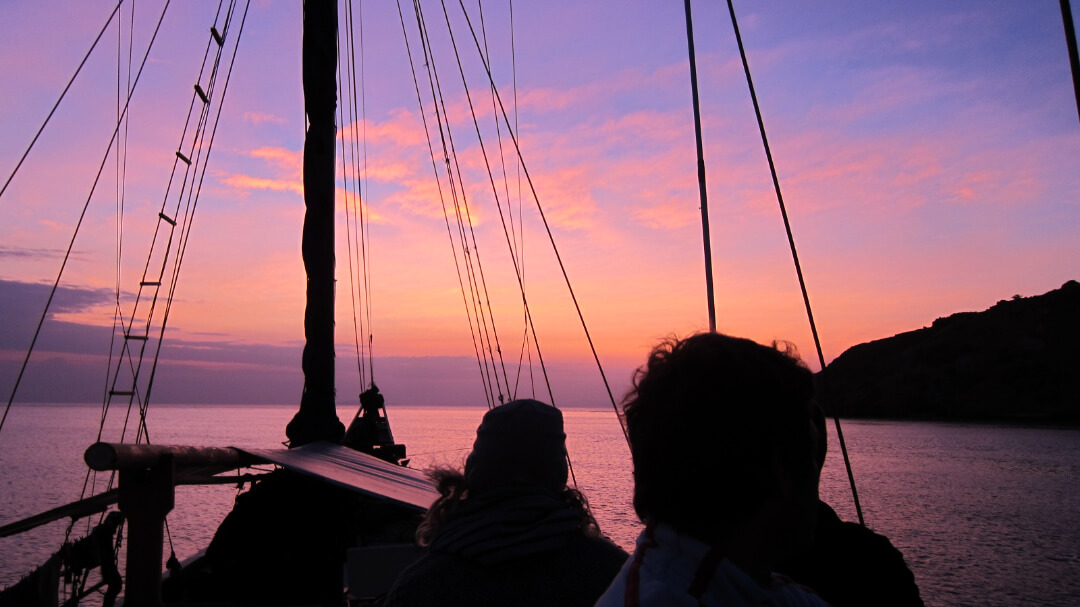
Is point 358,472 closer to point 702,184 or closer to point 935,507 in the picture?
point 702,184

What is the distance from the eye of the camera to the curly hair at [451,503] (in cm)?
252

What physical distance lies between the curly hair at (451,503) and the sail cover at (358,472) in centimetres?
298

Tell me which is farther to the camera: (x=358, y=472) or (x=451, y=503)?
(x=358, y=472)

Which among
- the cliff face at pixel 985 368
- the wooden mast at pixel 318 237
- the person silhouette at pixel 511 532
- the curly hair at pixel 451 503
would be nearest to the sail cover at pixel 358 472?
the wooden mast at pixel 318 237

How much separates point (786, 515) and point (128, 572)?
3.88 meters

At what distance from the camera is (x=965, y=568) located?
23516 mm

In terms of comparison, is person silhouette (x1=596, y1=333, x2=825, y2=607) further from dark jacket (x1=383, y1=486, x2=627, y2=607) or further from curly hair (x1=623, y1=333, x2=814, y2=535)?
dark jacket (x1=383, y1=486, x2=627, y2=607)

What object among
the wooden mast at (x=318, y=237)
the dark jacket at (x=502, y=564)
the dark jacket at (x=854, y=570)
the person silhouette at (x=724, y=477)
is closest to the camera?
the person silhouette at (x=724, y=477)

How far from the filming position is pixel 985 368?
341 feet

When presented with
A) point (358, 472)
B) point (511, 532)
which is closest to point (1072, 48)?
point (511, 532)

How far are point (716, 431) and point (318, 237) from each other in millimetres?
8358

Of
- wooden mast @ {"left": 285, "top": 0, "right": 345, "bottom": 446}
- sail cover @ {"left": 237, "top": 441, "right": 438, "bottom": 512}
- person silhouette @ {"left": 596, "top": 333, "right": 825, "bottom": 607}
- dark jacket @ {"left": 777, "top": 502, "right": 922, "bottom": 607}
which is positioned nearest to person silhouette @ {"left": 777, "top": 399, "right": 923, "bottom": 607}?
dark jacket @ {"left": 777, "top": 502, "right": 922, "bottom": 607}

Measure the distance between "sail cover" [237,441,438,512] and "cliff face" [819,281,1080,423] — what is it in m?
91.0

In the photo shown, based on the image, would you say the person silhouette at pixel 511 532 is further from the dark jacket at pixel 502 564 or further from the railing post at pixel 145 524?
the railing post at pixel 145 524
